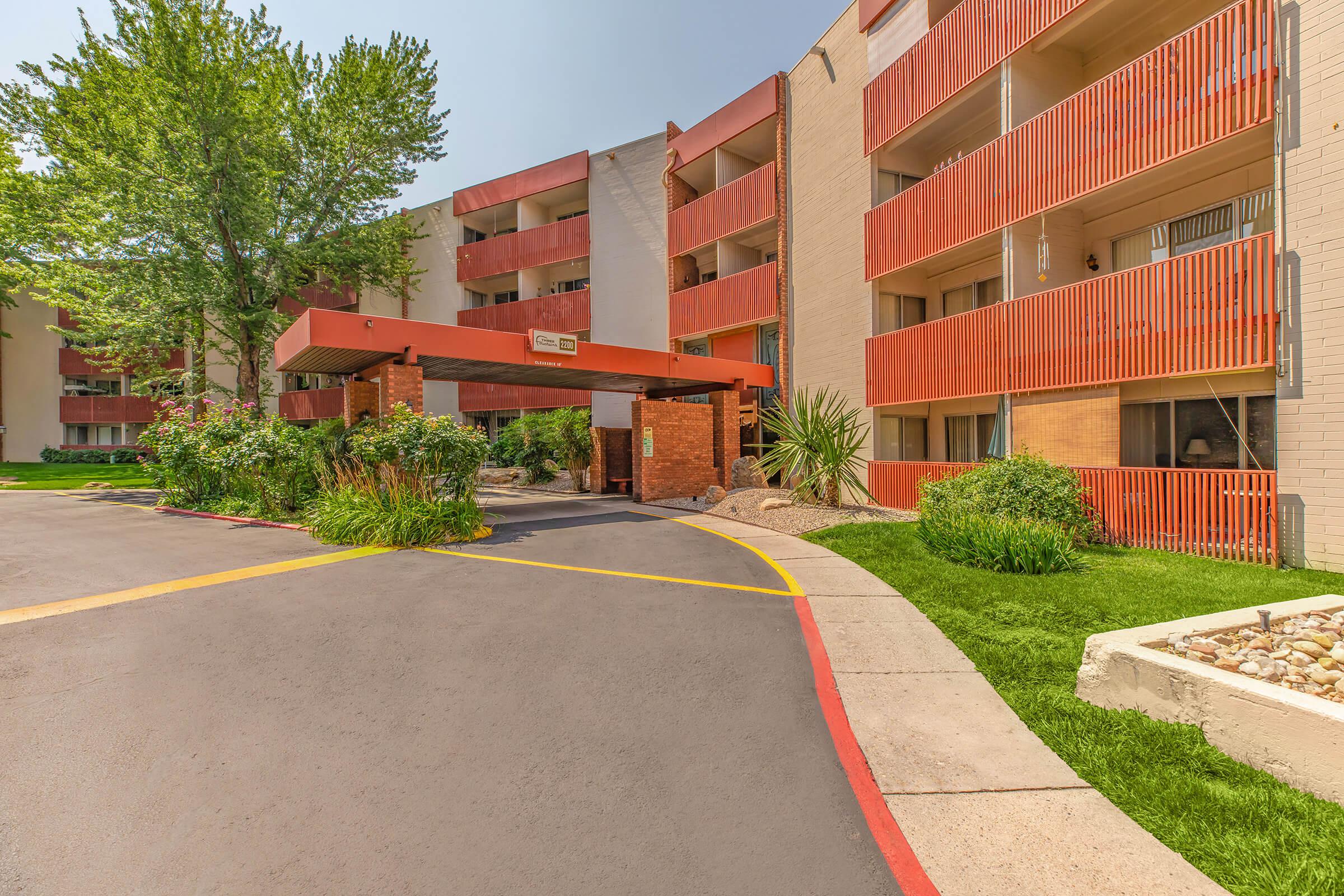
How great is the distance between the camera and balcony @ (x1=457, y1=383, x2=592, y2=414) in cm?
2483

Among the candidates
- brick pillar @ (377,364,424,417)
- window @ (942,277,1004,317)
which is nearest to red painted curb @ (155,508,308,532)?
brick pillar @ (377,364,424,417)

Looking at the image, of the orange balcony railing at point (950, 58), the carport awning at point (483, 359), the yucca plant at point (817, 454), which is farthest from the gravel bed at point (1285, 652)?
the orange balcony railing at point (950, 58)

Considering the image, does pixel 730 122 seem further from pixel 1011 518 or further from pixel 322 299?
pixel 322 299

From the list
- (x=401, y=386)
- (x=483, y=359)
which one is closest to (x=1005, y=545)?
(x=483, y=359)

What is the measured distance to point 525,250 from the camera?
1030 inches

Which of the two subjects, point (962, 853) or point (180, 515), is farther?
point (180, 515)

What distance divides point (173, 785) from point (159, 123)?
22.5 m

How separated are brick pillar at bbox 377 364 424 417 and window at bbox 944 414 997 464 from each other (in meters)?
12.0

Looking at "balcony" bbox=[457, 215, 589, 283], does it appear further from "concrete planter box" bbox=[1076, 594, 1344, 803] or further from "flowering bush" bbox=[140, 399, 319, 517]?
"concrete planter box" bbox=[1076, 594, 1344, 803]

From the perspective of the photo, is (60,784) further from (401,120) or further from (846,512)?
(401,120)

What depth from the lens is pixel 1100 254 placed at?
1155 cm

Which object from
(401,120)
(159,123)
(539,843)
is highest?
(401,120)

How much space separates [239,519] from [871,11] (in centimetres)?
1941

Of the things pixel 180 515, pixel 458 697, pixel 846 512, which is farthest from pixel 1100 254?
pixel 180 515
